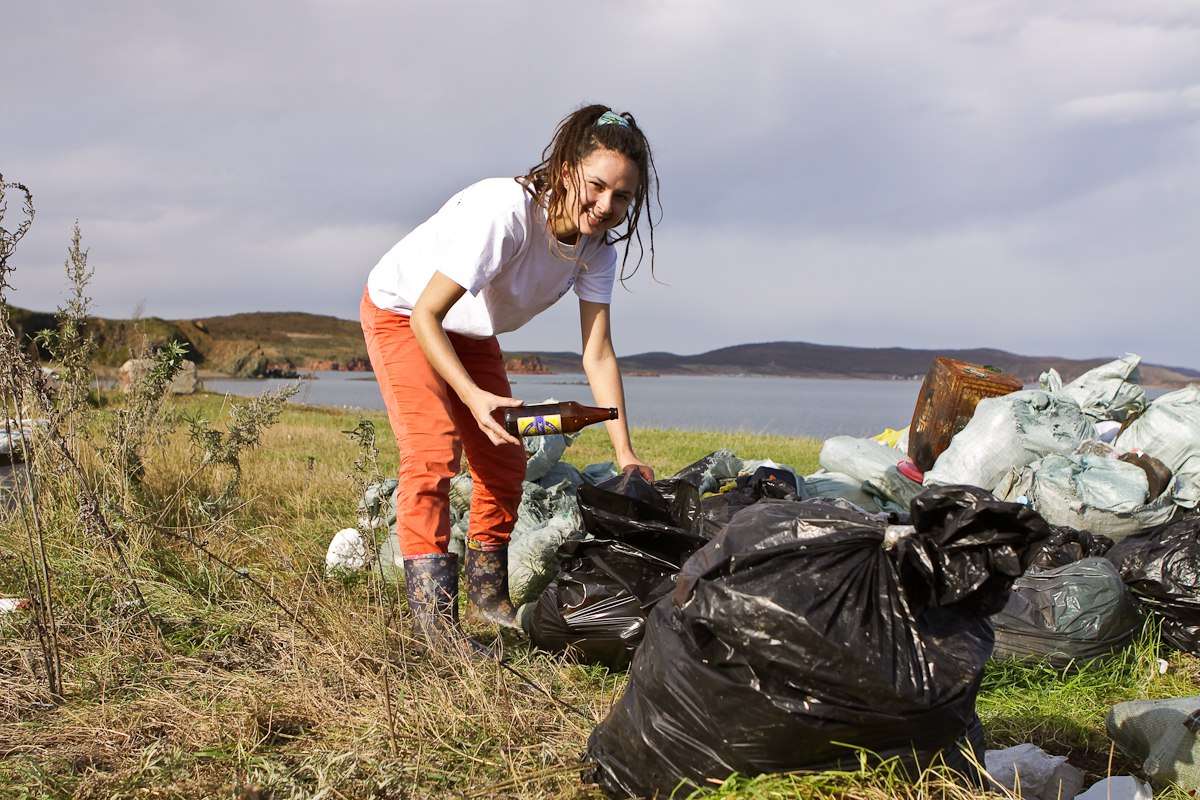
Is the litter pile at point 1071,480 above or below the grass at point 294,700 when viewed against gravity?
above

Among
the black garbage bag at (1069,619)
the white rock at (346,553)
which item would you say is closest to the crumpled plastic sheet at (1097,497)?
the black garbage bag at (1069,619)

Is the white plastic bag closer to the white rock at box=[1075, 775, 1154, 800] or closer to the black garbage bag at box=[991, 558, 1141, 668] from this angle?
the black garbage bag at box=[991, 558, 1141, 668]

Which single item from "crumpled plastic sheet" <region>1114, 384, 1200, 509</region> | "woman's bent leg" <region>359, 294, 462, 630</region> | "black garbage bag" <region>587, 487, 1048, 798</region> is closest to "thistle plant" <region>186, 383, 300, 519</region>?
"woman's bent leg" <region>359, 294, 462, 630</region>

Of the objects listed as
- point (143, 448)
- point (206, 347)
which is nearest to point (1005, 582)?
point (143, 448)

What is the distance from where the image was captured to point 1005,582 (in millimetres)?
1744

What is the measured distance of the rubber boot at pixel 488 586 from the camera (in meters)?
3.37

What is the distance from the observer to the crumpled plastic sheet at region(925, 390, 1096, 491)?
484cm

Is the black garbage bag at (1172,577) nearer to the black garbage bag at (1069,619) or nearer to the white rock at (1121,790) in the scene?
the black garbage bag at (1069,619)

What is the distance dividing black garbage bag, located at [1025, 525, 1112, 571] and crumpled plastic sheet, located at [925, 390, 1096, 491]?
97cm

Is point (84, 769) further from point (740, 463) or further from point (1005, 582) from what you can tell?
point (740, 463)

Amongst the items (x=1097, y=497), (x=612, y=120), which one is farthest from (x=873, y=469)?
(x=612, y=120)

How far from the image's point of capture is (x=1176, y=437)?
4.72 m

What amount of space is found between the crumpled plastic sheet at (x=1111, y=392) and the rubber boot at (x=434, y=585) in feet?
13.5

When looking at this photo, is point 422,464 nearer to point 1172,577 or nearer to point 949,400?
point 1172,577
